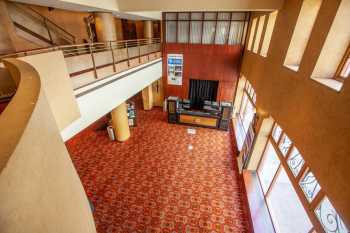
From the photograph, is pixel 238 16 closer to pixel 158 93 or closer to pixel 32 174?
pixel 158 93

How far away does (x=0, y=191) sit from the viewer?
0.61 metres

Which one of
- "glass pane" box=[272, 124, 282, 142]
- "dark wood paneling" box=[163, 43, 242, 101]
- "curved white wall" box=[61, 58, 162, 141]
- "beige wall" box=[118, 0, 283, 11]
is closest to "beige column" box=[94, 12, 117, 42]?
"beige wall" box=[118, 0, 283, 11]

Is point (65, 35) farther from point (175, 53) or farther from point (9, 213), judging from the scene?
point (9, 213)

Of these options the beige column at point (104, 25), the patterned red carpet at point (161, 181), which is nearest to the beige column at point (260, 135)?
the patterned red carpet at point (161, 181)

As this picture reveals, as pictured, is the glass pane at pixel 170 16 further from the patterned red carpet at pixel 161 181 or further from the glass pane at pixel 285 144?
the glass pane at pixel 285 144

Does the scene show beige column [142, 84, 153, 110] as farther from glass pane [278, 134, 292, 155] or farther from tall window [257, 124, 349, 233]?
glass pane [278, 134, 292, 155]

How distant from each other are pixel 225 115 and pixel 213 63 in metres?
3.18

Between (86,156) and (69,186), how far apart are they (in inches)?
250

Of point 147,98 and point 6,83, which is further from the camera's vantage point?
point 147,98

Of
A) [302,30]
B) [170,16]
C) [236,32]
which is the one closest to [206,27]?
[236,32]

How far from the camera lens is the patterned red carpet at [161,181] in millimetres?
4703

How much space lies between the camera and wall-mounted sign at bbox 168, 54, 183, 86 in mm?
9773

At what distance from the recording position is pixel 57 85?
3215 mm

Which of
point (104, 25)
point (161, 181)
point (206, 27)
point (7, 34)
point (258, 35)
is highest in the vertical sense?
point (206, 27)
